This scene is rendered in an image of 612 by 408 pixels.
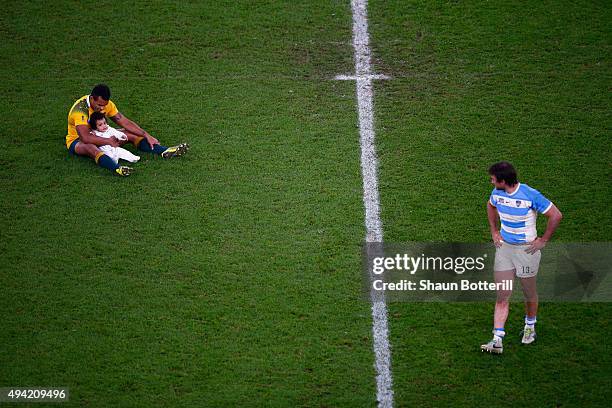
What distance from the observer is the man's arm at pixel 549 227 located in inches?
302

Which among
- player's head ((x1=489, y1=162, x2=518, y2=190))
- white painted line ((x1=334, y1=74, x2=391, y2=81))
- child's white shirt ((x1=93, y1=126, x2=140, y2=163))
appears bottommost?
player's head ((x1=489, y1=162, x2=518, y2=190))

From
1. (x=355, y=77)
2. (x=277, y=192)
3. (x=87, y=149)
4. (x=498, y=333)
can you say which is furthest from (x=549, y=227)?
(x=87, y=149)

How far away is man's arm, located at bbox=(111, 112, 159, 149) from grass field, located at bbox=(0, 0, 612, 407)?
0.27m

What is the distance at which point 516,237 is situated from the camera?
7.84 m

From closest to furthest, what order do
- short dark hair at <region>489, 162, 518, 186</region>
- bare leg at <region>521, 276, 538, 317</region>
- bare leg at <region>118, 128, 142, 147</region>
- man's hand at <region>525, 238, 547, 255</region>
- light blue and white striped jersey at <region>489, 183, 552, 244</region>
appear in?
short dark hair at <region>489, 162, 518, 186</region>, light blue and white striped jersey at <region>489, 183, 552, 244</region>, man's hand at <region>525, 238, 547, 255</region>, bare leg at <region>521, 276, 538, 317</region>, bare leg at <region>118, 128, 142, 147</region>

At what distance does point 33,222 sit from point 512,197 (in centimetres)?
533

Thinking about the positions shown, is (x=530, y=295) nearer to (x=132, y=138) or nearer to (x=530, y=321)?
(x=530, y=321)

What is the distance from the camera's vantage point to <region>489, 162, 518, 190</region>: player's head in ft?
24.9

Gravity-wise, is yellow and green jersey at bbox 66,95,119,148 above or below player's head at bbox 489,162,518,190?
above

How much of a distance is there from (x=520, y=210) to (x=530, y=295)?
0.86m

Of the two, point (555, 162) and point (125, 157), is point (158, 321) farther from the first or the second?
point (555, 162)

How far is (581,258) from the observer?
937 cm

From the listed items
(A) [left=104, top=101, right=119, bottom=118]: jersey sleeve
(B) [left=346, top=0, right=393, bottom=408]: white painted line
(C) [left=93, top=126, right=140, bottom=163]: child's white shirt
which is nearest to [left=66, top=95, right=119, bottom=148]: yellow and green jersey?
(A) [left=104, top=101, right=119, bottom=118]: jersey sleeve

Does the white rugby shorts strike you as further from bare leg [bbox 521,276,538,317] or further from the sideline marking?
the sideline marking
